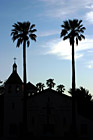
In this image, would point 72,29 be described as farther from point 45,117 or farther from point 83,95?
point 83,95

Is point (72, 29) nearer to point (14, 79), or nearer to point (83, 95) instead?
point (14, 79)

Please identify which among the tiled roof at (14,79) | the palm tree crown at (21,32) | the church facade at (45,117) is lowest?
the church facade at (45,117)

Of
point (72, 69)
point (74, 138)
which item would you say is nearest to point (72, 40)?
point (72, 69)

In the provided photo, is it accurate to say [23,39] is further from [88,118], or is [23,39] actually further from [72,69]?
[88,118]

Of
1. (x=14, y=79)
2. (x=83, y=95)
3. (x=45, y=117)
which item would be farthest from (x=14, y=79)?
(x=83, y=95)

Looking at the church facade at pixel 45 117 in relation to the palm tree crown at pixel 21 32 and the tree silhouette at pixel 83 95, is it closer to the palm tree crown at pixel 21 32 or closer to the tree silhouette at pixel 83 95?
the palm tree crown at pixel 21 32

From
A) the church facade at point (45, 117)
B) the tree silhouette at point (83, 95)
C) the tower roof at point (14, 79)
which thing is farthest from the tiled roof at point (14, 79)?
the tree silhouette at point (83, 95)

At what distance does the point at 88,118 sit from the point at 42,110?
26.2 feet

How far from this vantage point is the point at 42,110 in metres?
48.6

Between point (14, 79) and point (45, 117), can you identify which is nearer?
point (45, 117)

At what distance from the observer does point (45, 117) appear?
159ft

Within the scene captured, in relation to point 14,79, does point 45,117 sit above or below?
below

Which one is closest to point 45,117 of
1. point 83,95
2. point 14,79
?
point 14,79

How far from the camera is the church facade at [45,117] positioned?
47.2 metres
